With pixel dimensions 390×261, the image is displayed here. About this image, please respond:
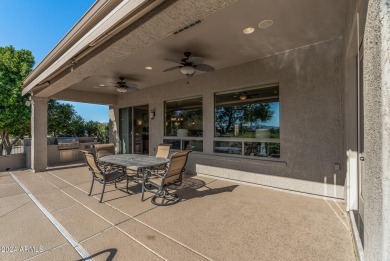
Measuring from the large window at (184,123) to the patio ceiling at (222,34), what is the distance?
5.52 ft

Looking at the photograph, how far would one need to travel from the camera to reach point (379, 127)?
3.40 feet

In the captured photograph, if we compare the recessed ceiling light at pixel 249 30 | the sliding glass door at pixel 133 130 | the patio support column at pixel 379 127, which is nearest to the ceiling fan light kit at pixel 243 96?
the recessed ceiling light at pixel 249 30

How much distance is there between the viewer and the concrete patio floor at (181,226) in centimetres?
220

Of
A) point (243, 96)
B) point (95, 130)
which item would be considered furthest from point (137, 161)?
point (95, 130)

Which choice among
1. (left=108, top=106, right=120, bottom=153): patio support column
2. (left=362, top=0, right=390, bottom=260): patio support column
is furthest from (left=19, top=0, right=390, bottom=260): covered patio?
(left=108, top=106, right=120, bottom=153): patio support column

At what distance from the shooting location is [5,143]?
7.79 meters

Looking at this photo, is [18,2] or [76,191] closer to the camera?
[76,191]

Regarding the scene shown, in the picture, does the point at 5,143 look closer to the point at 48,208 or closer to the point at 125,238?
the point at 48,208

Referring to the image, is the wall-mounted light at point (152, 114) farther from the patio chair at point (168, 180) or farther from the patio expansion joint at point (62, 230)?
the patio expansion joint at point (62, 230)

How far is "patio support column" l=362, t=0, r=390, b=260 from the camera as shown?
3.10 ft

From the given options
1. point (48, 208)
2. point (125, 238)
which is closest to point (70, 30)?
point (48, 208)

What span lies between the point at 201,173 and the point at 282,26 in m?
4.29

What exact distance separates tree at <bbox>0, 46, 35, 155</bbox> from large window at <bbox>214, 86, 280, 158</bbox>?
7.48 meters

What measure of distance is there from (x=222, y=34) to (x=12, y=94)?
319 inches
